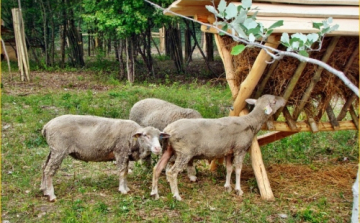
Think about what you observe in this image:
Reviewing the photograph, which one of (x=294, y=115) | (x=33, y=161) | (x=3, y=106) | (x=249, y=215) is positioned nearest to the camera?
(x=249, y=215)

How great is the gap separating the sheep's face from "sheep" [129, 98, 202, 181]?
1.45 metres

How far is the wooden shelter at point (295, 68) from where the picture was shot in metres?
5.75

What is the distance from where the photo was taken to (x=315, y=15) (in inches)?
235

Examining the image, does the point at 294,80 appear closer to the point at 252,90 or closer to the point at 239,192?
the point at 252,90

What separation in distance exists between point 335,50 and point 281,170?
7.75 feet

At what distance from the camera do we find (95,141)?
19.9 feet

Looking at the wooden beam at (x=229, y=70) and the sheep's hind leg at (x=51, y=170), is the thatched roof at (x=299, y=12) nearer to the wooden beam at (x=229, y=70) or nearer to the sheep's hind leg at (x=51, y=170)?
the wooden beam at (x=229, y=70)

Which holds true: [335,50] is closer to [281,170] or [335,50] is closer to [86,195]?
[281,170]

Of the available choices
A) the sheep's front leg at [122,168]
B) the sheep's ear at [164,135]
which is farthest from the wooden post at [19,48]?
the sheep's ear at [164,135]

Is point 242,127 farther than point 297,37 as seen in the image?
Yes

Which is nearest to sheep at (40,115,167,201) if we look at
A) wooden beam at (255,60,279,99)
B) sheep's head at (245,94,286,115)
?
sheep's head at (245,94,286,115)

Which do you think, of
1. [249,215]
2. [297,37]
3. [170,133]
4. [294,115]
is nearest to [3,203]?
[170,133]

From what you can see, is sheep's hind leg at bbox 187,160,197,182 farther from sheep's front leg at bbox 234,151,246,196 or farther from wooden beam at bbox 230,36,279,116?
wooden beam at bbox 230,36,279,116

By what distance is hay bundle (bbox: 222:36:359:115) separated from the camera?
5.95 meters
